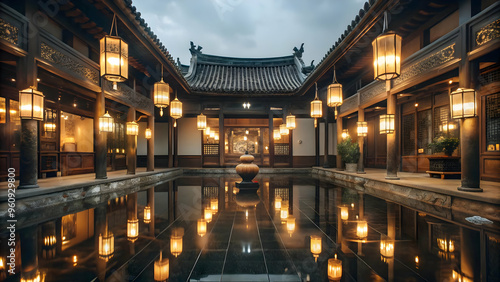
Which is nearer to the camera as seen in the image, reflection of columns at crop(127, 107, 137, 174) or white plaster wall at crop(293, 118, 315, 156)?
reflection of columns at crop(127, 107, 137, 174)

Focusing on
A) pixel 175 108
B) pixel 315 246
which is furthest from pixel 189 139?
pixel 315 246

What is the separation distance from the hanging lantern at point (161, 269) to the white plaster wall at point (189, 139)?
1248 centimetres

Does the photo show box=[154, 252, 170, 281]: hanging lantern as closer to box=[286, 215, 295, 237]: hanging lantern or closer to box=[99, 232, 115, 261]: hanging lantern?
box=[99, 232, 115, 261]: hanging lantern

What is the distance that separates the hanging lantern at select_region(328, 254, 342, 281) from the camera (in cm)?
212

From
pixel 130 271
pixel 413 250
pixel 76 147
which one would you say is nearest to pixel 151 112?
pixel 76 147

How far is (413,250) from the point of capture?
2697 mm

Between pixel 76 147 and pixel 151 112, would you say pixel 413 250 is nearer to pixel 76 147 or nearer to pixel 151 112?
pixel 151 112

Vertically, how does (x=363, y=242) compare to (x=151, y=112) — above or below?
below

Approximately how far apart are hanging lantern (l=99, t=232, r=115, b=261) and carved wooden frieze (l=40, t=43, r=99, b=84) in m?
4.59

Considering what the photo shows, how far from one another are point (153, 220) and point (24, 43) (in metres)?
4.49

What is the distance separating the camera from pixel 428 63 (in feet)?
19.4

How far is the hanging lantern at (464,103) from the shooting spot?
4.61 metres

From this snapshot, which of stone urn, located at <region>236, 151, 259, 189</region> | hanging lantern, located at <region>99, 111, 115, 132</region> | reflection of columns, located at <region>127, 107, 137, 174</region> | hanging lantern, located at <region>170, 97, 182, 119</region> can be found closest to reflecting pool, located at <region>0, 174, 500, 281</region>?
stone urn, located at <region>236, 151, 259, 189</region>

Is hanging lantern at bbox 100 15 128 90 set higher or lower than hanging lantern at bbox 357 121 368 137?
higher
